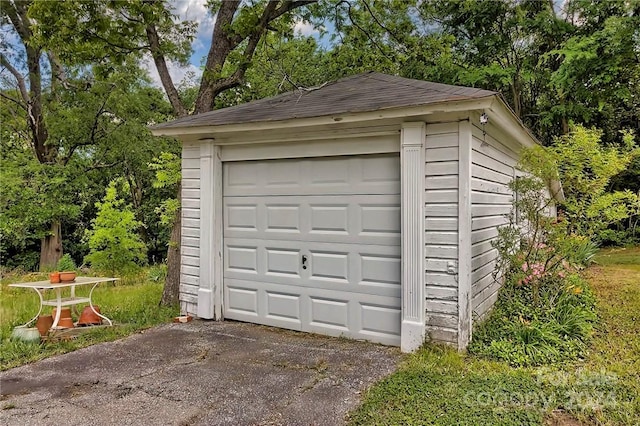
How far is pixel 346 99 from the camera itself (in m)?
4.96

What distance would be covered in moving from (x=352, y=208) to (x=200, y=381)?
227 cm

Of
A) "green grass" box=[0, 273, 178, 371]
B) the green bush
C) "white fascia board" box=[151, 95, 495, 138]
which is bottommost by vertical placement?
"green grass" box=[0, 273, 178, 371]

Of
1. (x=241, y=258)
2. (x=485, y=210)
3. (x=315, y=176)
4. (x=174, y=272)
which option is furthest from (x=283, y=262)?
(x=485, y=210)

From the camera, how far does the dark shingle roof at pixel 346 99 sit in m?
4.23

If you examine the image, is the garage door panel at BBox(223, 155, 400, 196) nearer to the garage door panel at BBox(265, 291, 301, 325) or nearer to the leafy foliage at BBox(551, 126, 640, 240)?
the garage door panel at BBox(265, 291, 301, 325)

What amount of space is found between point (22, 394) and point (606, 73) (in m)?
12.9

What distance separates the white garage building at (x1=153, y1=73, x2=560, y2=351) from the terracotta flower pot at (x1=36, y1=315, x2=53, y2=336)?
152 centimetres

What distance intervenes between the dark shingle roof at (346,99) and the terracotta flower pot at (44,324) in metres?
2.61

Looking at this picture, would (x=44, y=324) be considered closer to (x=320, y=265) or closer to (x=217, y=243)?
(x=217, y=243)

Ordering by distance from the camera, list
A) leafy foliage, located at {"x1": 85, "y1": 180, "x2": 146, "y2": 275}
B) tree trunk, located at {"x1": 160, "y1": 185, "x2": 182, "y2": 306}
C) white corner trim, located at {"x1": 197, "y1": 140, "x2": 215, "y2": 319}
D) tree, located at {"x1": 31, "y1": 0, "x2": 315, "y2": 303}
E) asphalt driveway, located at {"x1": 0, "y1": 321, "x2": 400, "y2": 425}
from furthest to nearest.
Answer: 1. leafy foliage, located at {"x1": 85, "y1": 180, "x2": 146, "y2": 275}
2. tree, located at {"x1": 31, "y1": 0, "x2": 315, "y2": 303}
3. tree trunk, located at {"x1": 160, "y1": 185, "x2": 182, "y2": 306}
4. white corner trim, located at {"x1": 197, "y1": 140, "x2": 215, "y2": 319}
5. asphalt driveway, located at {"x1": 0, "y1": 321, "x2": 400, "y2": 425}

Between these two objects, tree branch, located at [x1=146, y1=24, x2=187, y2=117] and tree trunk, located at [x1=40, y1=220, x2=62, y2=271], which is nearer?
tree branch, located at [x1=146, y1=24, x2=187, y2=117]

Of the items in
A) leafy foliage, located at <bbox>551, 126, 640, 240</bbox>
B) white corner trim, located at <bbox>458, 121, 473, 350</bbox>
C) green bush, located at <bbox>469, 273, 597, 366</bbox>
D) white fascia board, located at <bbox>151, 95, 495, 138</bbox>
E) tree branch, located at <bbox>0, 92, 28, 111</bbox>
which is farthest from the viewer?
tree branch, located at <bbox>0, 92, 28, 111</bbox>

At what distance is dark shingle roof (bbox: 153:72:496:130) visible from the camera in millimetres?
4234

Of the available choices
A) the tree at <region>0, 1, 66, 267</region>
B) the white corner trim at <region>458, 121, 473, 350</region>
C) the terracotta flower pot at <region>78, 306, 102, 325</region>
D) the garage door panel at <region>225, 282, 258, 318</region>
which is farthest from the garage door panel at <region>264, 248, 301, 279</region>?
the tree at <region>0, 1, 66, 267</region>
